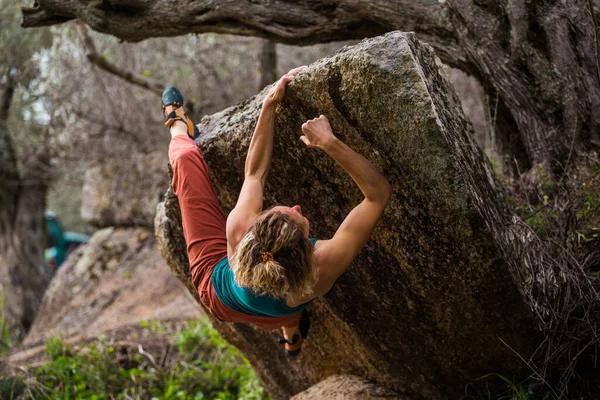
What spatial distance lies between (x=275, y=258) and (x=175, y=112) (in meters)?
1.69

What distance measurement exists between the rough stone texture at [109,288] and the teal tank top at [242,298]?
597 centimetres

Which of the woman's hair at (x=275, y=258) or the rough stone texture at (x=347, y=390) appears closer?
the woman's hair at (x=275, y=258)

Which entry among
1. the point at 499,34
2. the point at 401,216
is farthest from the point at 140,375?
the point at 499,34

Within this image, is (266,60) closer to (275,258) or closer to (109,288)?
(109,288)

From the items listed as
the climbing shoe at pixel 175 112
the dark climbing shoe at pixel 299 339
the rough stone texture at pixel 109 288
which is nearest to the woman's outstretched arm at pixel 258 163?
the climbing shoe at pixel 175 112

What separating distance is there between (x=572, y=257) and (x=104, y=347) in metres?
5.61

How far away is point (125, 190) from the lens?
1190cm

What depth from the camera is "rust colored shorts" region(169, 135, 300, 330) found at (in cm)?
377

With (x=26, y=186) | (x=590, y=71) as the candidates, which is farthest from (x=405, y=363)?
(x=26, y=186)

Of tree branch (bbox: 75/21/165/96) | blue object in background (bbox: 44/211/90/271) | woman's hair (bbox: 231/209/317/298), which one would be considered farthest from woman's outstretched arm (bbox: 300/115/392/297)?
blue object in background (bbox: 44/211/90/271)

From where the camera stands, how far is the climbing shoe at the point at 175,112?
4.36 meters

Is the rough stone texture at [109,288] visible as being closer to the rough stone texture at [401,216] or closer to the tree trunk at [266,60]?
the tree trunk at [266,60]

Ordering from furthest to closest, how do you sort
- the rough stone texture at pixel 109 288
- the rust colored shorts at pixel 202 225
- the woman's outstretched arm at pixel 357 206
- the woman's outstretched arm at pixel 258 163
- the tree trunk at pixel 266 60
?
the rough stone texture at pixel 109 288 < the tree trunk at pixel 266 60 < the rust colored shorts at pixel 202 225 < the woman's outstretched arm at pixel 258 163 < the woman's outstretched arm at pixel 357 206

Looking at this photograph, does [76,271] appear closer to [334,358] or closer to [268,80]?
[268,80]
